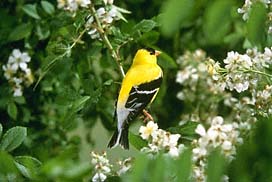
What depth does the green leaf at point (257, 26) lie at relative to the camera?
664mm

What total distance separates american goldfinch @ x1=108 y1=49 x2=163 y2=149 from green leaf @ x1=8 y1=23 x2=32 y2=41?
0.45 metres

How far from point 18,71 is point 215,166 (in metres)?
1.74

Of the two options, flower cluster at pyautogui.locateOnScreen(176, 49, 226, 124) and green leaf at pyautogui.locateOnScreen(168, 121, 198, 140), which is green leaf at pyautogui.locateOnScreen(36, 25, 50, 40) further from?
green leaf at pyautogui.locateOnScreen(168, 121, 198, 140)

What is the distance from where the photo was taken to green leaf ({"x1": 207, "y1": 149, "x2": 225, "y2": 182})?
25.3 inches

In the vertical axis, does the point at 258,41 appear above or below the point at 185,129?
above

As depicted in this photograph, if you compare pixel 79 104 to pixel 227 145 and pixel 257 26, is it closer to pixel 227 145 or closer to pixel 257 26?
pixel 227 145

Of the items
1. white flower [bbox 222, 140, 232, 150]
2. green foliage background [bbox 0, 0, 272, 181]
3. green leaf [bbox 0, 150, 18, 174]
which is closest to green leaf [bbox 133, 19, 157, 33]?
green foliage background [bbox 0, 0, 272, 181]

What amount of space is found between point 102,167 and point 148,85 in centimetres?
58

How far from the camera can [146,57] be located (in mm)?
2010

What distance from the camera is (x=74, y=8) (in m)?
1.61

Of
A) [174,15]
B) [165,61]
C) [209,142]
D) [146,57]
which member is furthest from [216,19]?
[165,61]

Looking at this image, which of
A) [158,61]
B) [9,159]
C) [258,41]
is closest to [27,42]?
[158,61]

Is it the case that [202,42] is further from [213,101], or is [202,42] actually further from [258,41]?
[258,41]

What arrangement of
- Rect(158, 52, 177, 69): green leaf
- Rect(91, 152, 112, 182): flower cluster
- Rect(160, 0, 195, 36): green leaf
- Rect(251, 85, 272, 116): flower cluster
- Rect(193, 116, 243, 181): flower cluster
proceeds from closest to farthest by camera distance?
Rect(160, 0, 195, 36): green leaf < Rect(193, 116, 243, 181): flower cluster < Rect(91, 152, 112, 182): flower cluster < Rect(251, 85, 272, 116): flower cluster < Rect(158, 52, 177, 69): green leaf
